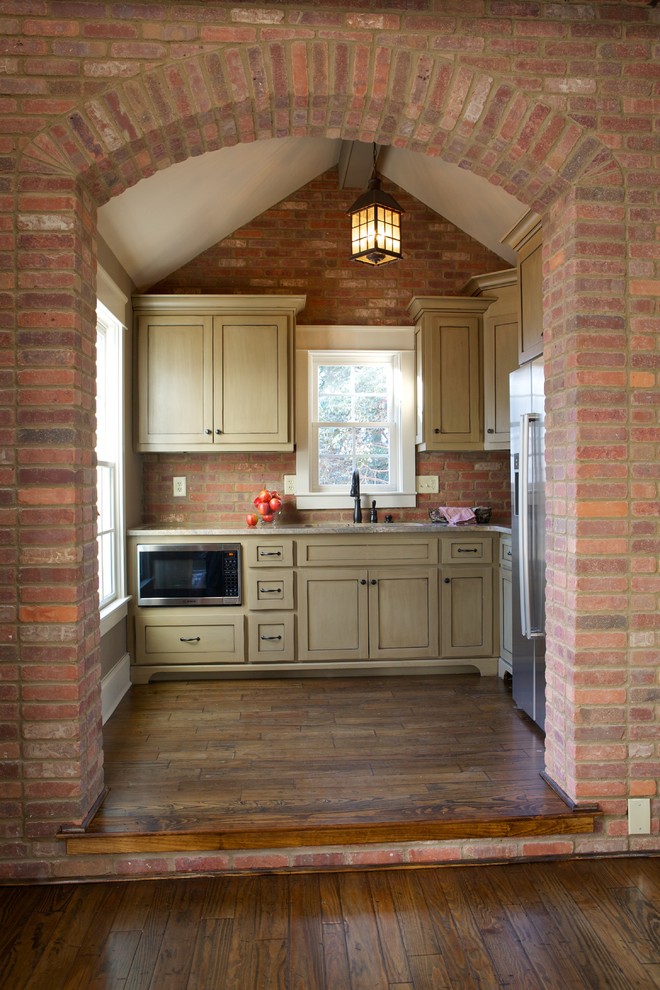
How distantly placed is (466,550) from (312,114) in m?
2.67

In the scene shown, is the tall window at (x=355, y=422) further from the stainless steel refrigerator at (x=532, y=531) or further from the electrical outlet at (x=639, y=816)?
the electrical outlet at (x=639, y=816)

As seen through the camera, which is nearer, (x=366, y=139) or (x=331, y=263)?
(x=366, y=139)

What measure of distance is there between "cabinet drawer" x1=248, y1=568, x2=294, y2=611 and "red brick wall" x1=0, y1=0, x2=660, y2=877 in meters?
1.75

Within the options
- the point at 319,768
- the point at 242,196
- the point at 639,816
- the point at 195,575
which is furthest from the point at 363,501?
the point at 639,816

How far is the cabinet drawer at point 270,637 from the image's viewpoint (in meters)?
4.00

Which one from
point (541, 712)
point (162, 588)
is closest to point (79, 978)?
point (541, 712)

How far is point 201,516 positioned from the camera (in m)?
4.51

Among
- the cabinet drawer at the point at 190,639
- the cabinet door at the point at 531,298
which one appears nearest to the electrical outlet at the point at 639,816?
the cabinet door at the point at 531,298

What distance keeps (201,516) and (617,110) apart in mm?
3325

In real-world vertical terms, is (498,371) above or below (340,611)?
above

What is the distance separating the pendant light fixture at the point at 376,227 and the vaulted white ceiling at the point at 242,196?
731 mm

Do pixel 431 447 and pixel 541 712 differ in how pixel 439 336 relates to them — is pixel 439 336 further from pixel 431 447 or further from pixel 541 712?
pixel 541 712

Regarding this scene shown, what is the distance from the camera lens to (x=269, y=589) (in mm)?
4000

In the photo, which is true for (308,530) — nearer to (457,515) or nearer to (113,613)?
(457,515)
